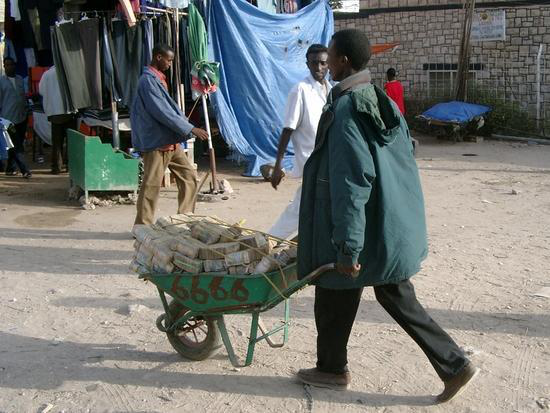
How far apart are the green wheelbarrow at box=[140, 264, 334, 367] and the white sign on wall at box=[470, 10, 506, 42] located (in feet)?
46.0

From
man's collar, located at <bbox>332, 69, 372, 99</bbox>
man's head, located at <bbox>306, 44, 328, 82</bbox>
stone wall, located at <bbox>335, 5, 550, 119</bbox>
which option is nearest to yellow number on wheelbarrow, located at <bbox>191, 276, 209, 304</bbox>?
man's collar, located at <bbox>332, 69, 372, 99</bbox>

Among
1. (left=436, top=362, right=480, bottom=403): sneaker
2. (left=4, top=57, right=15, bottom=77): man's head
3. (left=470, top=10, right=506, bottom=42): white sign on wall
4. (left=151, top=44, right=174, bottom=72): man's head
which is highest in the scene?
(left=470, top=10, right=506, bottom=42): white sign on wall

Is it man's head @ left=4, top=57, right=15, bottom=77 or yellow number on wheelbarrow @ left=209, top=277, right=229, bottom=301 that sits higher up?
man's head @ left=4, top=57, right=15, bottom=77

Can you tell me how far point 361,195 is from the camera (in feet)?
10.6

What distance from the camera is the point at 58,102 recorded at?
10.7 m

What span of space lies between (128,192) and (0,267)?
3.03m

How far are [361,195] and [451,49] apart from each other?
15105 millimetres

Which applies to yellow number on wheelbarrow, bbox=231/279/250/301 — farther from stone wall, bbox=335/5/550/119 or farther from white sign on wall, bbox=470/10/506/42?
white sign on wall, bbox=470/10/506/42

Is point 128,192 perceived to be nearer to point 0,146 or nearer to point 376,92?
point 0,146

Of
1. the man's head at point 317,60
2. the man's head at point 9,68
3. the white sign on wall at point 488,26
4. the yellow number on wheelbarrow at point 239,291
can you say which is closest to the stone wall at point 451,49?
the white sign on wall at point 488,26

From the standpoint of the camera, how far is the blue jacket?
646 cm

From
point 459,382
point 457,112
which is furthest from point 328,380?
point 457,112

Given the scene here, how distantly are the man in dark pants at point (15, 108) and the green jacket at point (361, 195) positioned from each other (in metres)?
8.52

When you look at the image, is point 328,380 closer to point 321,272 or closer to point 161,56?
point 321,272
